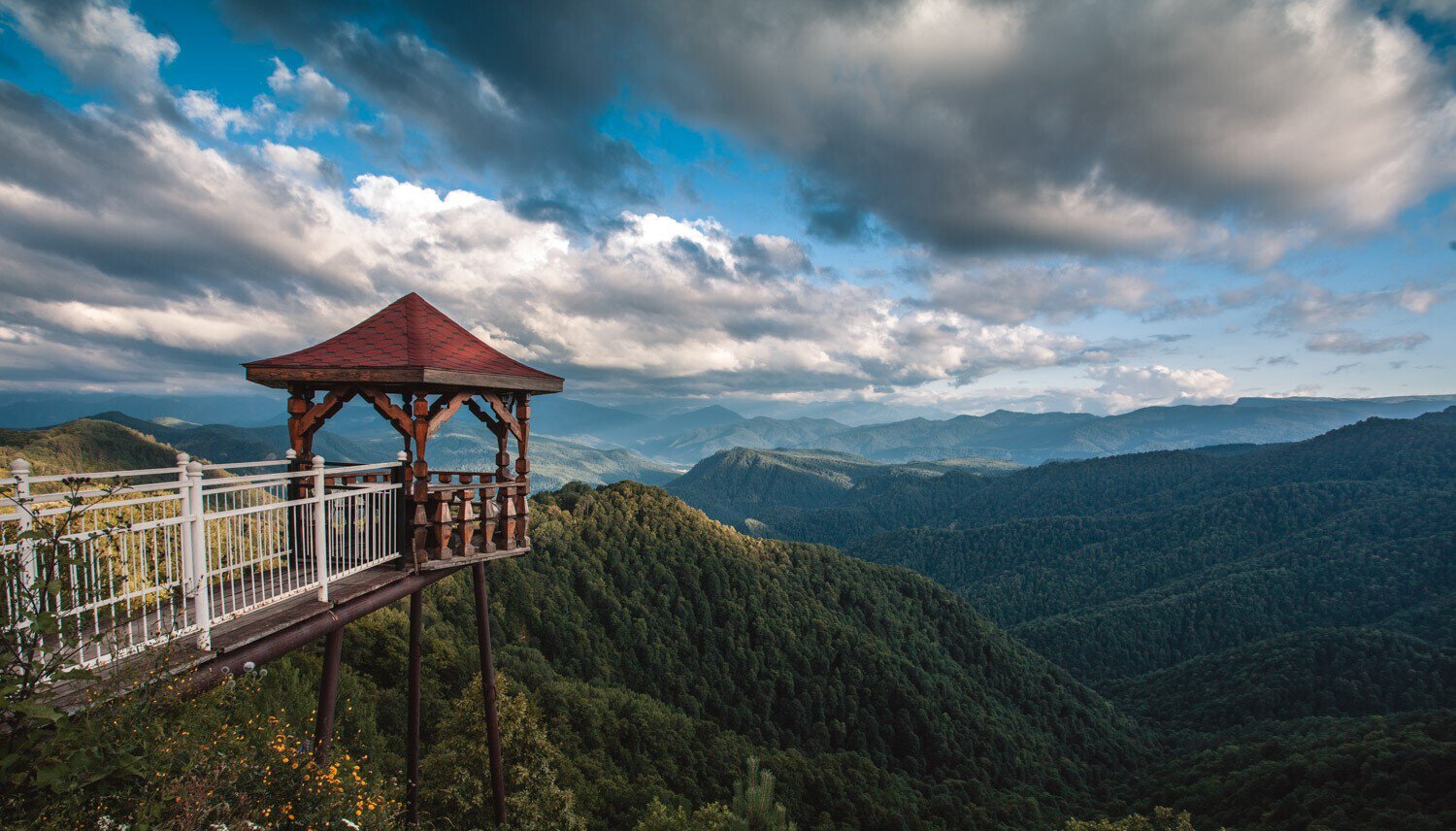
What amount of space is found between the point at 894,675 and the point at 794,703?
15988 mm

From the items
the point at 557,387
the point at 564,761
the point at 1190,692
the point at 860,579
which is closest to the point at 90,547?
the point at 557,387

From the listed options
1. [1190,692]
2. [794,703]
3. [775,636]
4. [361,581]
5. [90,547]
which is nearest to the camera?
[90,547]

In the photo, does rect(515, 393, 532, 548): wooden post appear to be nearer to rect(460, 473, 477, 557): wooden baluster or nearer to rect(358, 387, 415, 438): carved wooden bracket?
rect(460, 473, 477, 557): wooden baluster

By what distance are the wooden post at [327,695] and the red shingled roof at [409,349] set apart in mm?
3607

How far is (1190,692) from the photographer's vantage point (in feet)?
365

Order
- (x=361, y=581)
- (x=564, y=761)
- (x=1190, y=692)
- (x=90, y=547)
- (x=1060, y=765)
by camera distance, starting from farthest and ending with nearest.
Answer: (x=1190, y=692)
(x=1060, y=765)
(x=564, y=761)
(x=361, y=581)
(x=90, y=547)

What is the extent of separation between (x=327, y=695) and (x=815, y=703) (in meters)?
72.9

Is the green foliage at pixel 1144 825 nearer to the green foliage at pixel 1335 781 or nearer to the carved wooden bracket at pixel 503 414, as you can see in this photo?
the green foliage at pixel 1335 781

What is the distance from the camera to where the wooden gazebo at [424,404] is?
819cm

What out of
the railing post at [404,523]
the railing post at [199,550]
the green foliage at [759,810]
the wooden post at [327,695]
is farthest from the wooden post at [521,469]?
the green foliage at [759,810]

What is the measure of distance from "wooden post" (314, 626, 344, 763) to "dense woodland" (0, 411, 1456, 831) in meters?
0.94

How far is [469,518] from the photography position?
929cm

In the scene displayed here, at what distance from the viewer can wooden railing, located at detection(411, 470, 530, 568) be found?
881 cm

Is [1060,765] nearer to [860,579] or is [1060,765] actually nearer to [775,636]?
[860,579]
